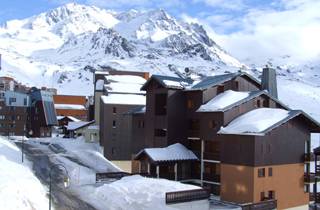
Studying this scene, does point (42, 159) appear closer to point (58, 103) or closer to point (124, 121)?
point (124, 121)

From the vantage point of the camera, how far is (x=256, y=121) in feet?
145

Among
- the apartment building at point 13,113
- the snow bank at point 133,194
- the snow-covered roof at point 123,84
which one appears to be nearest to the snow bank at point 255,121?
the snow bank at point 133,194

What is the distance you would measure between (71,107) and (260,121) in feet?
380

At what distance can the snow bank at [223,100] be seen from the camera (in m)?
47.2

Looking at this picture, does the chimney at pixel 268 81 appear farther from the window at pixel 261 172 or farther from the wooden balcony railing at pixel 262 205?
the wooden balcony railing at pixel 262 205

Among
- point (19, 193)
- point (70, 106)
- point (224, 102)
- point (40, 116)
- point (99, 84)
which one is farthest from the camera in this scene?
point (70, 106)

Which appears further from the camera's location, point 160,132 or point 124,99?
point 124,99

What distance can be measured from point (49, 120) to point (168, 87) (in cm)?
6830

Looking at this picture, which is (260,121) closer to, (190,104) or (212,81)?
(212,81)

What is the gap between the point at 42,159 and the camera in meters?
63.2

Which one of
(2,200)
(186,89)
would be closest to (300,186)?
(186,89)

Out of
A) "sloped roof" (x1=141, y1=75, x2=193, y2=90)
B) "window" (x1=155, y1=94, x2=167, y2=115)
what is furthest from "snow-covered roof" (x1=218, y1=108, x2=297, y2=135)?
"window" (x1=155, y1=94, x2=167, y2=115)

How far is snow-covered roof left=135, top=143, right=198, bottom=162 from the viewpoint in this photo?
48125 millimetres

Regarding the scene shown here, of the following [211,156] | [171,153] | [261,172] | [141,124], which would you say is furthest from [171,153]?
[261,172]
